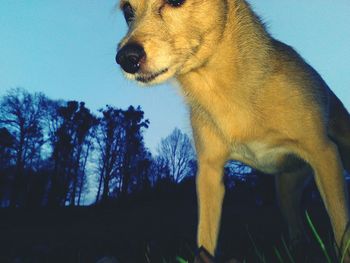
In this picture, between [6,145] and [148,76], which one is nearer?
[148,76]

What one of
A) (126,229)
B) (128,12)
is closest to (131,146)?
(126,229)

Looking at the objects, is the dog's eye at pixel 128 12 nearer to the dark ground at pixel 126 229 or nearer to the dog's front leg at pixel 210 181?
the dog's front leg at pixel 210 181

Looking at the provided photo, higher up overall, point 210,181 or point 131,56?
point 131,56

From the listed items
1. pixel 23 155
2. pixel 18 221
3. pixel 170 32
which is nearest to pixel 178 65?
pixel 170 32

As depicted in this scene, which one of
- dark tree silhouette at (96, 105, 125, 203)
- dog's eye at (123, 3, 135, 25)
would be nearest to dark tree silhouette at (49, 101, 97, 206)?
dark tree silhouette at (96, 105, 125, 203)

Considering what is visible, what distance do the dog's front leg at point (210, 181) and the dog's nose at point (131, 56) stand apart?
4.64 feet

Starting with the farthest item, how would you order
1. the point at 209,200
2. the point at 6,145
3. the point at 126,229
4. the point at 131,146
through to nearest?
the point at 131,146 → the point at 6,145 → the point at 126,229 → the point at 209,200

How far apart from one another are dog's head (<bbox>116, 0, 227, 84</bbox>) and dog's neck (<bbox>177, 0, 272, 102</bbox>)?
139 millimetres

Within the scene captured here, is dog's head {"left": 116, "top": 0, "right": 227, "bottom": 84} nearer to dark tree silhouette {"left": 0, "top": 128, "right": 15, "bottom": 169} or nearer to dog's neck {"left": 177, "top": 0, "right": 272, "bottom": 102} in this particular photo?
dog's neck {"left": 177, "top": 0, "right": 272, "bottom": 102}

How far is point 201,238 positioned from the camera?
4.84 meters

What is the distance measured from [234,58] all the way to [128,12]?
1.41m

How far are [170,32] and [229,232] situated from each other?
561 centimetres

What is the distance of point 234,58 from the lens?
4.66 m

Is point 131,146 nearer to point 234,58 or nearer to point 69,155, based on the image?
point 69,155
